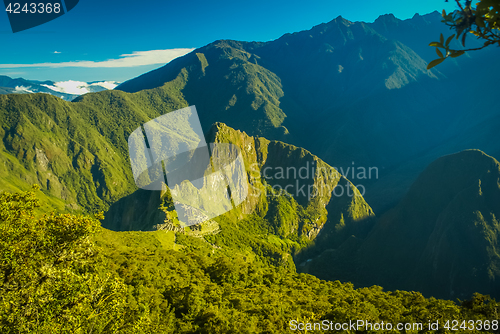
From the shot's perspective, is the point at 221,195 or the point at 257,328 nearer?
the point at 257,328

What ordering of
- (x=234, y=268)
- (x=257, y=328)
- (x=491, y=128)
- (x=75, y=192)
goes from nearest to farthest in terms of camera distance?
1. (x=257, y=328)
2. (x=234, y=268)
3. (x=491, y=128)
4. (x=75, y=192)

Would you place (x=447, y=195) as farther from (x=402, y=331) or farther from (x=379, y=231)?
(x=402, y=331)

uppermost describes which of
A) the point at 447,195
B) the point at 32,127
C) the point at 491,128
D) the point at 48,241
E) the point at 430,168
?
the point at 32,127

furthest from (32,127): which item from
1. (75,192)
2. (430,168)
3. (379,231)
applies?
(430,168)

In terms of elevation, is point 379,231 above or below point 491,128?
below

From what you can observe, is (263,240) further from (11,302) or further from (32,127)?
(32,127)

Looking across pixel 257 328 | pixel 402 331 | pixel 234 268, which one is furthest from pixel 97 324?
pixel 234 268

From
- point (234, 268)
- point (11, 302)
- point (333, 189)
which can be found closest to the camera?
point (11, 302)

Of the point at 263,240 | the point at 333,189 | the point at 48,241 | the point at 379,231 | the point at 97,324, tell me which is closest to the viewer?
the point at 97,324

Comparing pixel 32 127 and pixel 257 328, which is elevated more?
pixel 32 127

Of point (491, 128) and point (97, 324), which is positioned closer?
point (97, 324)
